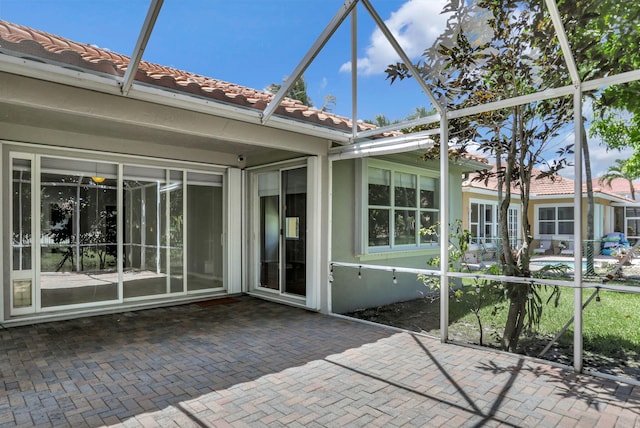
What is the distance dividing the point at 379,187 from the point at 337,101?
2.11 m

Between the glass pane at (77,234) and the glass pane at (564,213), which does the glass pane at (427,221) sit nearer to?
the glass pane at (77,234)

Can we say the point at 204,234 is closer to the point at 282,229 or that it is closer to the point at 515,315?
the point at 282,229

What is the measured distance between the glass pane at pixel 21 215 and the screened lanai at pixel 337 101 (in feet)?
0.16

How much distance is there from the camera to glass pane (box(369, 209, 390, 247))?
735 centimetres

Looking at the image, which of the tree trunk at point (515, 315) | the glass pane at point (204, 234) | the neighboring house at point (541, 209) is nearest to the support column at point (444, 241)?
the tree trunk at point (515, 315)

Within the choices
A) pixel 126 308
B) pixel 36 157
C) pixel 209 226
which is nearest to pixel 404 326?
pixel 209 226

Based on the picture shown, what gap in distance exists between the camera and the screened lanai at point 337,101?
3.80 meters

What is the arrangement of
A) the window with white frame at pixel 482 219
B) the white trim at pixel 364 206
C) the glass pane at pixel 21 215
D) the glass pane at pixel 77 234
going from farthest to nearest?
the window with white frame at pixel 482 219, the white trim at pixel 364 206, the glass pane at pixel 77 234, the glass pane at pixel 21 215

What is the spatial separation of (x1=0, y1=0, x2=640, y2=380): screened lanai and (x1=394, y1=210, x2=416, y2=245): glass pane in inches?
15.2

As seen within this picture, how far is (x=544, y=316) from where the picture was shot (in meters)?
5.00

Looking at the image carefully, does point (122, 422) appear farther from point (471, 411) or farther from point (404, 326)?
point (404, 326)

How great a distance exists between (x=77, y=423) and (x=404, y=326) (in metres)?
4.77

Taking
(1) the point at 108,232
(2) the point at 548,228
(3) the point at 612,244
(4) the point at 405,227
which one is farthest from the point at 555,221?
(1) the point at 108,232

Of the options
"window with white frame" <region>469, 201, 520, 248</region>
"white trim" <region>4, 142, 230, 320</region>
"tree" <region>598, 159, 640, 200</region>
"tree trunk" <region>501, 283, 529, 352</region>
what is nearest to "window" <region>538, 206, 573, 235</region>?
"window with white frame" <region>469, 201, 520, 248</region>
